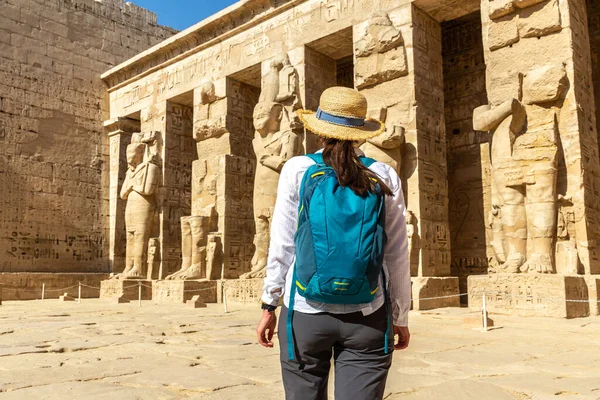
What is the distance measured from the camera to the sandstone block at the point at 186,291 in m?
10.3

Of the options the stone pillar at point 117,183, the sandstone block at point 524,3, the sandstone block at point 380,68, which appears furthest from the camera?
the stone pillar at point 117,183

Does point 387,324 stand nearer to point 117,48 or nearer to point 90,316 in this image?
point 90,316

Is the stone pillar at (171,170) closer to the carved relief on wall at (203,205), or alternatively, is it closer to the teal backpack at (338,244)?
the carved relief on wall at (203,205)

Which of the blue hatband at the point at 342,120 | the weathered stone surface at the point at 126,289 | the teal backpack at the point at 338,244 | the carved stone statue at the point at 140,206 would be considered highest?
the carved stone statue at the point at 140,206

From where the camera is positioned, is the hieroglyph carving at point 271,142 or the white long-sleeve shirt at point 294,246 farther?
the hieroglyph carving at point 271,142

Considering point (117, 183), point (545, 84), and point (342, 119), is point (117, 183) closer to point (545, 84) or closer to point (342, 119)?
point (545, 84)

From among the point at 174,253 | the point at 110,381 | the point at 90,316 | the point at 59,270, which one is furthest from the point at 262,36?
the point at 110,381

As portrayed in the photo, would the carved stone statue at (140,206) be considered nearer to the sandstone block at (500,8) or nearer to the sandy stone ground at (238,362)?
the sandy stone ground at (238,362)

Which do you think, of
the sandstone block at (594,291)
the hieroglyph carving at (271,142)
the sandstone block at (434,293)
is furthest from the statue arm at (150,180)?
the sandstone block at (594,291)

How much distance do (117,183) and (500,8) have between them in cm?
1029

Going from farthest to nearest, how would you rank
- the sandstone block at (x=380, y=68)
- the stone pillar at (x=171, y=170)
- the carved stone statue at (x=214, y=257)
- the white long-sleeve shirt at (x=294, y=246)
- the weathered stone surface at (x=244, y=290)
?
the stone pillar at (x=171, y=170) → the carved stone statue at (x=214, y=257) → the weathered stone surface at (x=244, y=290) → the sandstone block at (x=380, y=68) → the white long-sleeve shirt at (x=294, y=246)

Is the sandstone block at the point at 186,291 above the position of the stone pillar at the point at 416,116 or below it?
below

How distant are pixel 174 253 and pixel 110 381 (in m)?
9.88

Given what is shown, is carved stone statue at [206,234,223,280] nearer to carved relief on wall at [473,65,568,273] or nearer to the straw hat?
carved relief on wall at [473,65,568,273]
